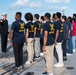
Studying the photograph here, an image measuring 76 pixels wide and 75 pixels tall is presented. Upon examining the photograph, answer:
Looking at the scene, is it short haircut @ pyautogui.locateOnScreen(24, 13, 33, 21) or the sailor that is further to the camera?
the sailor

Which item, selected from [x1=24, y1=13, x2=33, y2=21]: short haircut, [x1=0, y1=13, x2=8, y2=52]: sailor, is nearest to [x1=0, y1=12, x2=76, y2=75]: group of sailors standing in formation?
[x1=24, y1=13, x2=33, y2=21]: short haircut

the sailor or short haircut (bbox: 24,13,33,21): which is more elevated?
short haircut (bbox: 24,13,33,21)

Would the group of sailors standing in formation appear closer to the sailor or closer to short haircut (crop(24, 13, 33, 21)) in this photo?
short haircut (crop(24, 13, 33, 21))

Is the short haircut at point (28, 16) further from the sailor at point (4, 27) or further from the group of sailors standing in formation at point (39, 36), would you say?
the sailor at point (4, 27)

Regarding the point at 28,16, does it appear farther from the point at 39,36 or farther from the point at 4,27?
the point at 4,27

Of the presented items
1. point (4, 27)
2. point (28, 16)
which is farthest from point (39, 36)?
point (4, 27)

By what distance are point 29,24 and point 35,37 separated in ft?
3.42

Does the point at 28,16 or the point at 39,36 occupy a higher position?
the point at 28,16

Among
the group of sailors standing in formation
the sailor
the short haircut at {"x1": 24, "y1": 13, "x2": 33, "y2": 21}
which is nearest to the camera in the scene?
the group of sailors standing in formation

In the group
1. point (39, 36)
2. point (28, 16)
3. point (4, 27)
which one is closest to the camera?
point (28, 16)

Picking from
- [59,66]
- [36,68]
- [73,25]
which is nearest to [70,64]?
[59,66]

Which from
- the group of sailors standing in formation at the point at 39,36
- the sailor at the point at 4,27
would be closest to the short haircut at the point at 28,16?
the group of sailors standing in formation at the point at 39,36

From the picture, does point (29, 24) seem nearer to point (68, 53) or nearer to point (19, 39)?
point (19, 39)

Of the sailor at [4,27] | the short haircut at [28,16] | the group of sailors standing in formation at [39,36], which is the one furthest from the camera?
the sailor at [4,27]
